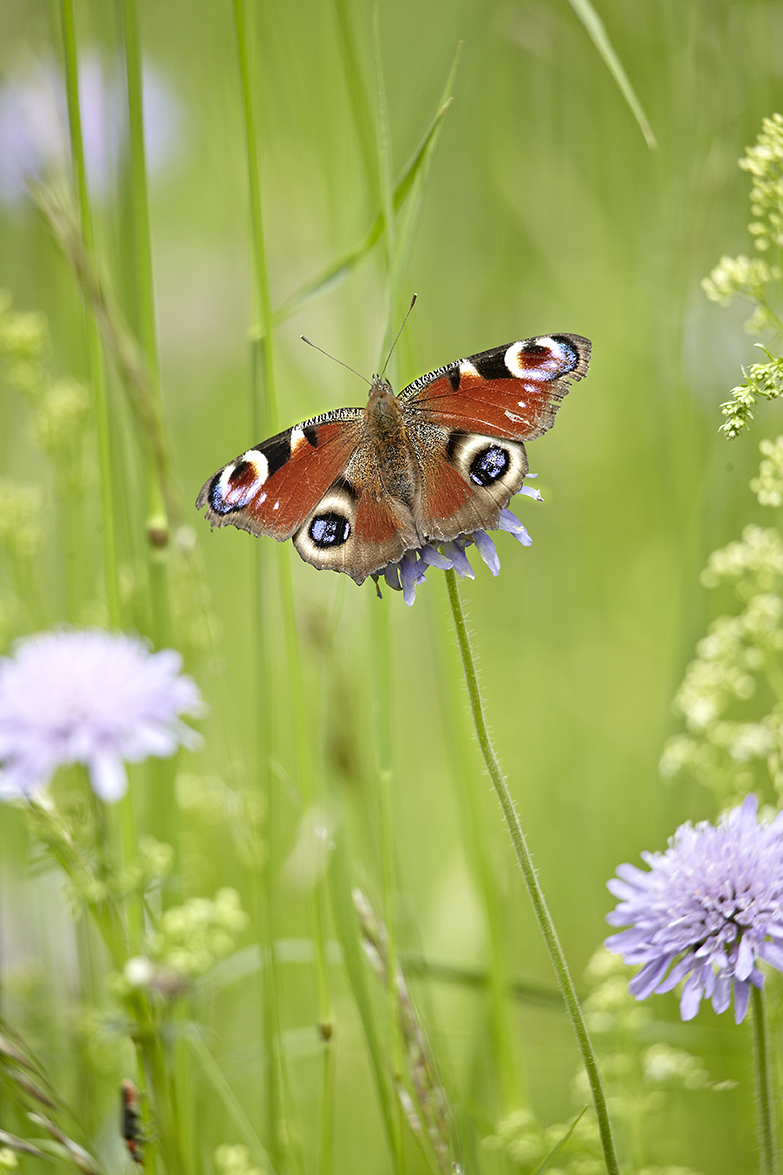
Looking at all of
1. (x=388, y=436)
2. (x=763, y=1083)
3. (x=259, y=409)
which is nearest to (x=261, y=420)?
(x=259, y=409)

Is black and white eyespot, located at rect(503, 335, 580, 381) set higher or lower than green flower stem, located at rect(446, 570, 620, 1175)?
higher

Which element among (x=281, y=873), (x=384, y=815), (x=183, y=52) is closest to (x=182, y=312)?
(x=183, y=52)

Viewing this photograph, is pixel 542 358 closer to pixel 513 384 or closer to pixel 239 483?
pixel 513 384

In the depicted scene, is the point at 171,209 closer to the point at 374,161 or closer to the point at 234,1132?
the point at 374,161

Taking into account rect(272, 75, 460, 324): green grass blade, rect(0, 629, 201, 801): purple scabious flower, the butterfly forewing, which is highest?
rect(272, 75, 460, 324): green grass blade

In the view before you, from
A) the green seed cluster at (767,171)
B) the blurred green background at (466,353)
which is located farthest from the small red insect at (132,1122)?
the green seed cluster at (767,171)

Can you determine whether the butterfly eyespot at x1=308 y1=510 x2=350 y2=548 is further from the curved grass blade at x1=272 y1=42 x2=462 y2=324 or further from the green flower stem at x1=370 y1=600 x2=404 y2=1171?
the curved grass blade at x1=272 y1=42 x2=462 y2=324

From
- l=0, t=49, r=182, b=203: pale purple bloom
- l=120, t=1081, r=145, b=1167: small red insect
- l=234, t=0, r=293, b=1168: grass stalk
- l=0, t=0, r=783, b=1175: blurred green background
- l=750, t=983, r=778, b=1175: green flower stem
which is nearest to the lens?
l=750, t=983, r=778, b=1175: green flower stem

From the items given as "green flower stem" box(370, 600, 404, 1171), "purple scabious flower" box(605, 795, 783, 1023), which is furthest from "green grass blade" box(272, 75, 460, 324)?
"purple scabious flower" box(605, 795, 783, 1023)
